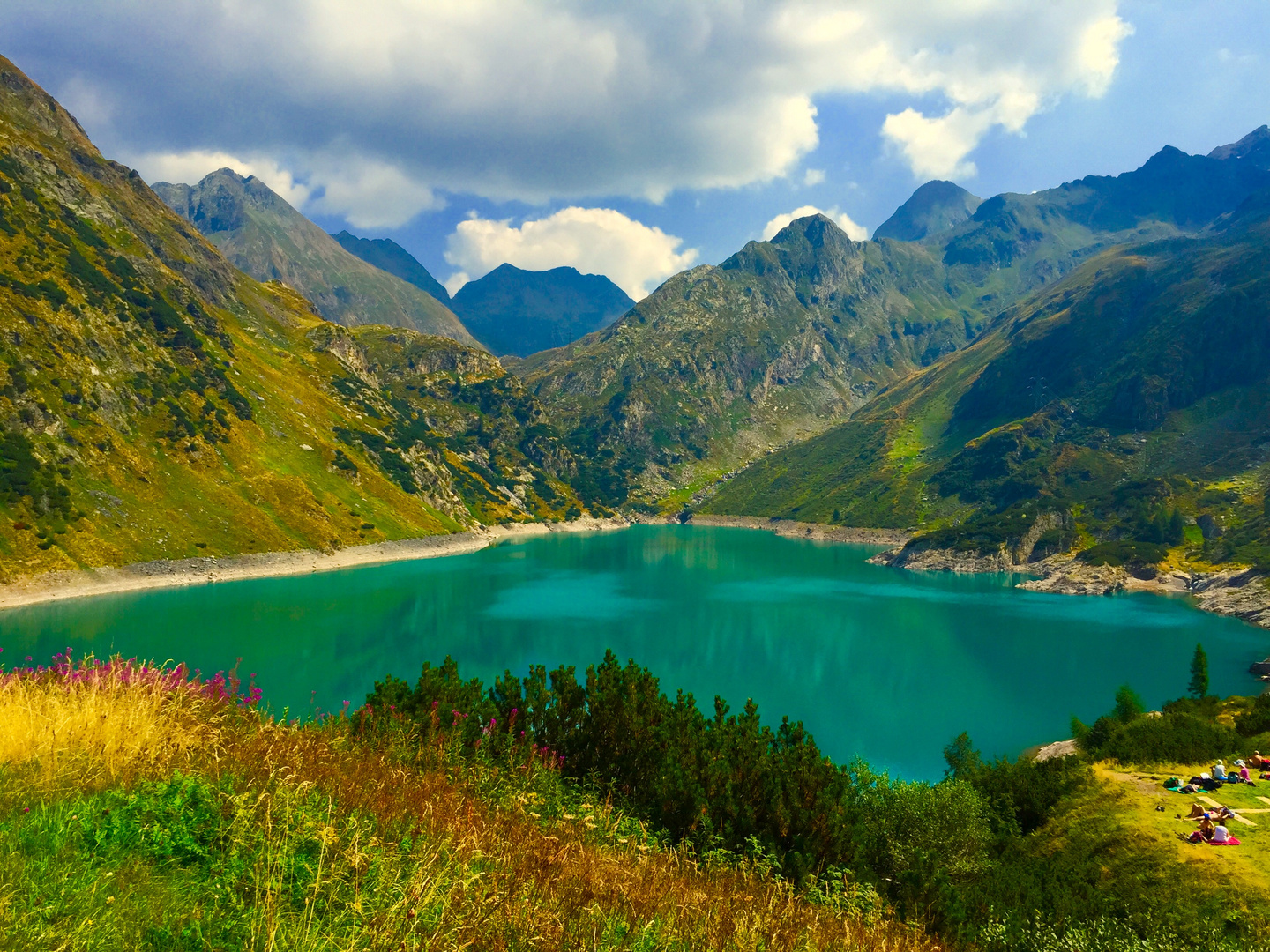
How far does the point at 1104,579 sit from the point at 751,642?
10602 cm

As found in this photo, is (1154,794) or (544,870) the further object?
(1154,794)

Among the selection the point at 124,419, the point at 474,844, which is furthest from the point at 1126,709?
the point at 124,419

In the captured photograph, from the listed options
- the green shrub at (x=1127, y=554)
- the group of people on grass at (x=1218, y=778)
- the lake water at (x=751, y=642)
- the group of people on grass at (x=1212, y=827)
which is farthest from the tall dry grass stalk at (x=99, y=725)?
the green shrub at (x=1127, y=554)

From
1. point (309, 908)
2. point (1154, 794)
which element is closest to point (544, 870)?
point (309, 908)

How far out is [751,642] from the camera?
8950 centimetres

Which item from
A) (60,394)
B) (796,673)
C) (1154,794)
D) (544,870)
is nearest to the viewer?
(544,870)

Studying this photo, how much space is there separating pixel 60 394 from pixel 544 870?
162m


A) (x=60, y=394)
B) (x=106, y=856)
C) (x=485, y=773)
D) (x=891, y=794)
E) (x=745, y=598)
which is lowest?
(x=745, y=598)

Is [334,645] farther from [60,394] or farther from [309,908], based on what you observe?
[60,394]

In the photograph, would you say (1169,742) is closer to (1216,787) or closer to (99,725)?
(1216,787)

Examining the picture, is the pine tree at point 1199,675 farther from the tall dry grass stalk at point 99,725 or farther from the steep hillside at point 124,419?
the steep hillside at point 124,419

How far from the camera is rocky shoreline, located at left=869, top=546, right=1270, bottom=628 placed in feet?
382

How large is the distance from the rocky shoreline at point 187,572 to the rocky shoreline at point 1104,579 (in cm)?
14545

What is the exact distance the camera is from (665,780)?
14.6m
